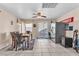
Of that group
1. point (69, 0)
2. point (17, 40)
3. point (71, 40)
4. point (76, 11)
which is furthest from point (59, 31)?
point (69, 0)

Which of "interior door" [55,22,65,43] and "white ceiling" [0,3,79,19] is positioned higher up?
"white ceiling" [0,3,79,19]

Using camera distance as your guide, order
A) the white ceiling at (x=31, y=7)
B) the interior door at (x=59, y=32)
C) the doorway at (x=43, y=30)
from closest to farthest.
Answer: the white ceiling at (x=31, y=7), the interior door at (x=59, y=32), the doorway at (x=43, y=30)

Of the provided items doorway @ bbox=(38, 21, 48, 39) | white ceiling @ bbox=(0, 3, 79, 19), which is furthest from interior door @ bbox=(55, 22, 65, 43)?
doorway @ bbox=(38, 21, 48, 39)

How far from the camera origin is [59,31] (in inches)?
485

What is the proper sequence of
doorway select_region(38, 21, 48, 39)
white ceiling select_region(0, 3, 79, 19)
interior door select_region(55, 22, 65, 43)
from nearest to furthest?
white ceiling select_region(0, 3, 79, 19)
interior door select_region(55, 22, 65, 43)
doorway select_region(38, 21, 48, 39)

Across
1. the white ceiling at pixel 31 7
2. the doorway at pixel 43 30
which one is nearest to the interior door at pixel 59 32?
the white ceiling at pixel 31 7

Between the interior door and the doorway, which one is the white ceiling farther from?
the doorway

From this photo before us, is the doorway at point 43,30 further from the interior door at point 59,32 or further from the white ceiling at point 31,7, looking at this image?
the white ceiling at point 31,7

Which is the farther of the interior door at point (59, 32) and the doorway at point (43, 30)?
the doorway at point (43, 30)

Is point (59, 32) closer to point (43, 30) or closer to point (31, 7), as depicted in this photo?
point (31, 7)

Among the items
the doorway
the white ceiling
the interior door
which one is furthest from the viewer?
the doorway

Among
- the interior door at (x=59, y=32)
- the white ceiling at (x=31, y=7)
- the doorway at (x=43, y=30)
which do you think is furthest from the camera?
the doorway at (x=43, y=30)

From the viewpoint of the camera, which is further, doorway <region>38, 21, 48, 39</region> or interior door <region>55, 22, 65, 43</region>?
doorway <region>38, 21, 48, 39</region>

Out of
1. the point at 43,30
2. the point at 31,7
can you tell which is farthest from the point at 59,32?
the point at 43,30
